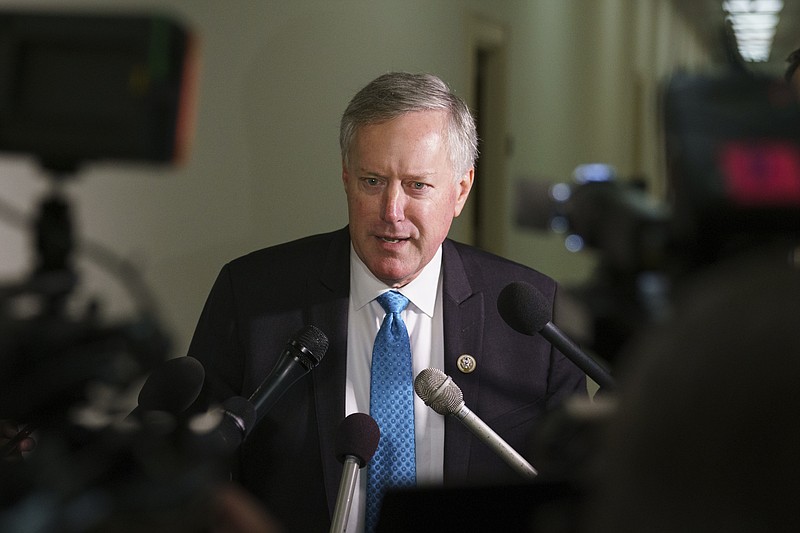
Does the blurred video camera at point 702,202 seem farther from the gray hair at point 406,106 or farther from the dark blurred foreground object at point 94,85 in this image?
the gray hair at point 406,106

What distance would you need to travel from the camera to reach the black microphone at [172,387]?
980 mm

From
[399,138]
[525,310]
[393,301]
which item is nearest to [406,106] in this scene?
[399,138]

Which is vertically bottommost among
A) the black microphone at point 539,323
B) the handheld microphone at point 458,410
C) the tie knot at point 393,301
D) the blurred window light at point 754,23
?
the handheld microphone at point 458,410

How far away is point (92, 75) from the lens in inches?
23.9

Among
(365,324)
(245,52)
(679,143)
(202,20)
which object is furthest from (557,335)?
(245,52)

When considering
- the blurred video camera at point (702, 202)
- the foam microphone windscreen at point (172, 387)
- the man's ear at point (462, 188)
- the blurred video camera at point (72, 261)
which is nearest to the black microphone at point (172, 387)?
the foam microphone windscreen at point (172, 387)

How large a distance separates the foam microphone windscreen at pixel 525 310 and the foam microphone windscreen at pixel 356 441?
211 millimetres

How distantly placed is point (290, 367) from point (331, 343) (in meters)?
0.55

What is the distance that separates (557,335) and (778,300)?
64 cm

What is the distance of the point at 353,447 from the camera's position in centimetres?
110

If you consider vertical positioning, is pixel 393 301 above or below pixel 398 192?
below

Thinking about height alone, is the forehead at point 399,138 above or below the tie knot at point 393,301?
above

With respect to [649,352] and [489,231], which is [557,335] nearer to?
[649,352]

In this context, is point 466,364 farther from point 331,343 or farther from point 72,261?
point 72,261
